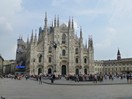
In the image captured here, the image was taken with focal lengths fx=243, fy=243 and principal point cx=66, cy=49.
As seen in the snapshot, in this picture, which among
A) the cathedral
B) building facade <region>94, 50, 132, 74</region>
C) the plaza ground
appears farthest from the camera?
building facade <region>94, 50, 132, 74</region>

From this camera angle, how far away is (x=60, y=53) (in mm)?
78188

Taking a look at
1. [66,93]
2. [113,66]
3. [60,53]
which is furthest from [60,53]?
[66,93]

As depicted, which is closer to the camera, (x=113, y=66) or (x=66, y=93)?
(x=66, y=93)

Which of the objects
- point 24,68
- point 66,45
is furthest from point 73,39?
point 24,68

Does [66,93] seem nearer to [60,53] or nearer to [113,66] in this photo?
[60,53]

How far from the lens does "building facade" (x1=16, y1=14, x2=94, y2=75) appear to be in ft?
248

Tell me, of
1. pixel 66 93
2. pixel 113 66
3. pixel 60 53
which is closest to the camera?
pixel 66 93

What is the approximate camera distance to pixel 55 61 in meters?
76.2

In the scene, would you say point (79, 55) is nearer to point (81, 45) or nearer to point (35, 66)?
point (81, 45)

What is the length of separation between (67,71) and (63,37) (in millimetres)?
11345

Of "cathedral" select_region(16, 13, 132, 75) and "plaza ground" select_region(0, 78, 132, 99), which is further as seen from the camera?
"cathedral" select_region(16, 13, 132, 75)

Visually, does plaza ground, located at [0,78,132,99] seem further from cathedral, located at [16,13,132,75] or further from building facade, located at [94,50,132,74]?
building facade, located at [94,50,132,74]

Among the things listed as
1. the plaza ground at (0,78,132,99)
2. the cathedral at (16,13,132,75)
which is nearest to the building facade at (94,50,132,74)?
the cathedral at (16,13,132,75)

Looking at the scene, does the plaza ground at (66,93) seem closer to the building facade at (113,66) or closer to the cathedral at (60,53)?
the cathedral at (60,53)
